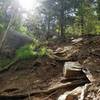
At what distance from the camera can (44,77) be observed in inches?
405

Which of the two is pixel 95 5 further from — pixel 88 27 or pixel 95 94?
pixel 95 94

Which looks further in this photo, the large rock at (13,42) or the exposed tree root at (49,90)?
the large rock at (13,42)

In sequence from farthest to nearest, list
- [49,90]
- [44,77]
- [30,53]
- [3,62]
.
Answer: [3,62] < [30,53] < [44,77] < [49,90]

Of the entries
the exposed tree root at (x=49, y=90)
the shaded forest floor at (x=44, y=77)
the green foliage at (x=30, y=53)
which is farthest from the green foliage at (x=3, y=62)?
the exposed tree root at (x=49, y=90)

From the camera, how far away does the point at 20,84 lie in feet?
32.8

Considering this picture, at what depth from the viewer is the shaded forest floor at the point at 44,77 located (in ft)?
27.6

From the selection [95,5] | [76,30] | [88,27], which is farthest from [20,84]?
[76,30]

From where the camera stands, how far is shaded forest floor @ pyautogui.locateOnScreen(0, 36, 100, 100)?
842 cm

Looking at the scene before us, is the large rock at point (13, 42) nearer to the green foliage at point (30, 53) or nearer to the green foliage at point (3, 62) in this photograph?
the green foliage at point (3, 62)

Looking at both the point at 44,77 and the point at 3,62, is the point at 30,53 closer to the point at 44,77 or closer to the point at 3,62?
the point at 3,62

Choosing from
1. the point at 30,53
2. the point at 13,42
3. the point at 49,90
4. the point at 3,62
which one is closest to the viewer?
the point at 49,90

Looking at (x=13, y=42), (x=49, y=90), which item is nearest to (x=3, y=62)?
(x=13, y=42)

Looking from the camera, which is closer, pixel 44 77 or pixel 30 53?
pixel 44 77

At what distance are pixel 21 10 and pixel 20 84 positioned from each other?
20.6ft
